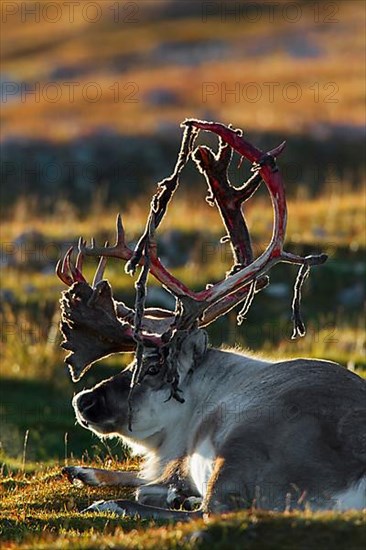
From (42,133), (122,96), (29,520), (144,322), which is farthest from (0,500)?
(122,96)

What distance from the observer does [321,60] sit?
2773 inches

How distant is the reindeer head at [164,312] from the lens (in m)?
9.25

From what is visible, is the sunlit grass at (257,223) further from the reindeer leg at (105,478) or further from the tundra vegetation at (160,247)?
the reindeer leg at (105,478)

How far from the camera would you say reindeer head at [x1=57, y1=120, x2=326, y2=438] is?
9250 millimetres

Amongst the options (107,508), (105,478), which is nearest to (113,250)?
(107,508)

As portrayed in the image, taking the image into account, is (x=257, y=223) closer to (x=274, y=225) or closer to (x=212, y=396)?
(x=212, y=396)

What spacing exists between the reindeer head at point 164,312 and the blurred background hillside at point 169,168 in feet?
11.5

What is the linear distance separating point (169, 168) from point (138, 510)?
28858 millimetres

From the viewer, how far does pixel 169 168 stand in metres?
37.3

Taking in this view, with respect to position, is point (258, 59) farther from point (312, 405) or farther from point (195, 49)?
point (312, 405)

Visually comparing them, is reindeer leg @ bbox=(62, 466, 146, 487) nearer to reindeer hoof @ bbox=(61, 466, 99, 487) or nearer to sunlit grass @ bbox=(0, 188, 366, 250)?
reindeer hoof @ bbox=(61, 466, 99, 487)

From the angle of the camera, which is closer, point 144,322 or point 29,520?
point 29,520

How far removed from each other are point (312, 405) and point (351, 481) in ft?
2.52

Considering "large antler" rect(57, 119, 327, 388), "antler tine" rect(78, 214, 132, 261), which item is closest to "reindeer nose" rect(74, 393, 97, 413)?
"large antler" rect(57, 119, 327, 388)
